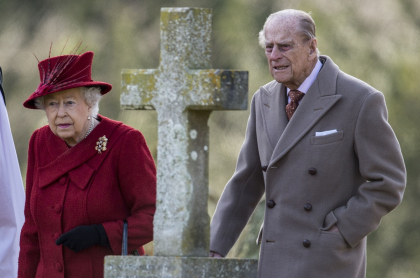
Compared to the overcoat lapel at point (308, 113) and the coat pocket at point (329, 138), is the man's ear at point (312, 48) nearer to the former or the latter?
the overcoat lapel at point (308, 113)

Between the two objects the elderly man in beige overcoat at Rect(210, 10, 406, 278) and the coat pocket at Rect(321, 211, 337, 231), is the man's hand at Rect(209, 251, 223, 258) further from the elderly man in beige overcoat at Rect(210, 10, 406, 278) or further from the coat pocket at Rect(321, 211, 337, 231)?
the coat pocket at Rect(321, 211, 337, 231)

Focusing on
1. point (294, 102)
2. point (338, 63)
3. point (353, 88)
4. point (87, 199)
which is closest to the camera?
point (353, 88)

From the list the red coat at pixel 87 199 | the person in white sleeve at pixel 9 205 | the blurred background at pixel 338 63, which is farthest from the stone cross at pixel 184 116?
the blurred background at pixel 338 63

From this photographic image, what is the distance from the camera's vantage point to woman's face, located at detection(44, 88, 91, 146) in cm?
432

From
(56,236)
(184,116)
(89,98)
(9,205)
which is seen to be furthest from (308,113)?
(9,205)

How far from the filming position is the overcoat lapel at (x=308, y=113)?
13.1 feet

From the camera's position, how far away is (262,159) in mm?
4172

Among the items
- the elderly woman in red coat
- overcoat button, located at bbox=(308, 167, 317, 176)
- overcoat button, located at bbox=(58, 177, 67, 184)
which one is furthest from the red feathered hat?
overcoat button, located at bbox=(308, 167, 317, 176)

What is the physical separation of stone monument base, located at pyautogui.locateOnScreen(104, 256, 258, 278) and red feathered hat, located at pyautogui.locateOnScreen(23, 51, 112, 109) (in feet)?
3.43

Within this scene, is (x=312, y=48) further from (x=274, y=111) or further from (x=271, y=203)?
(x=271, y=203)

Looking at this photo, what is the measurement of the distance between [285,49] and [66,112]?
1.11m

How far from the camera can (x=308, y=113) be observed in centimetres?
402

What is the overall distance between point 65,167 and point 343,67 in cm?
494

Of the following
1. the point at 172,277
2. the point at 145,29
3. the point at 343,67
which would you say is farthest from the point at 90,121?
the point at 145,29
